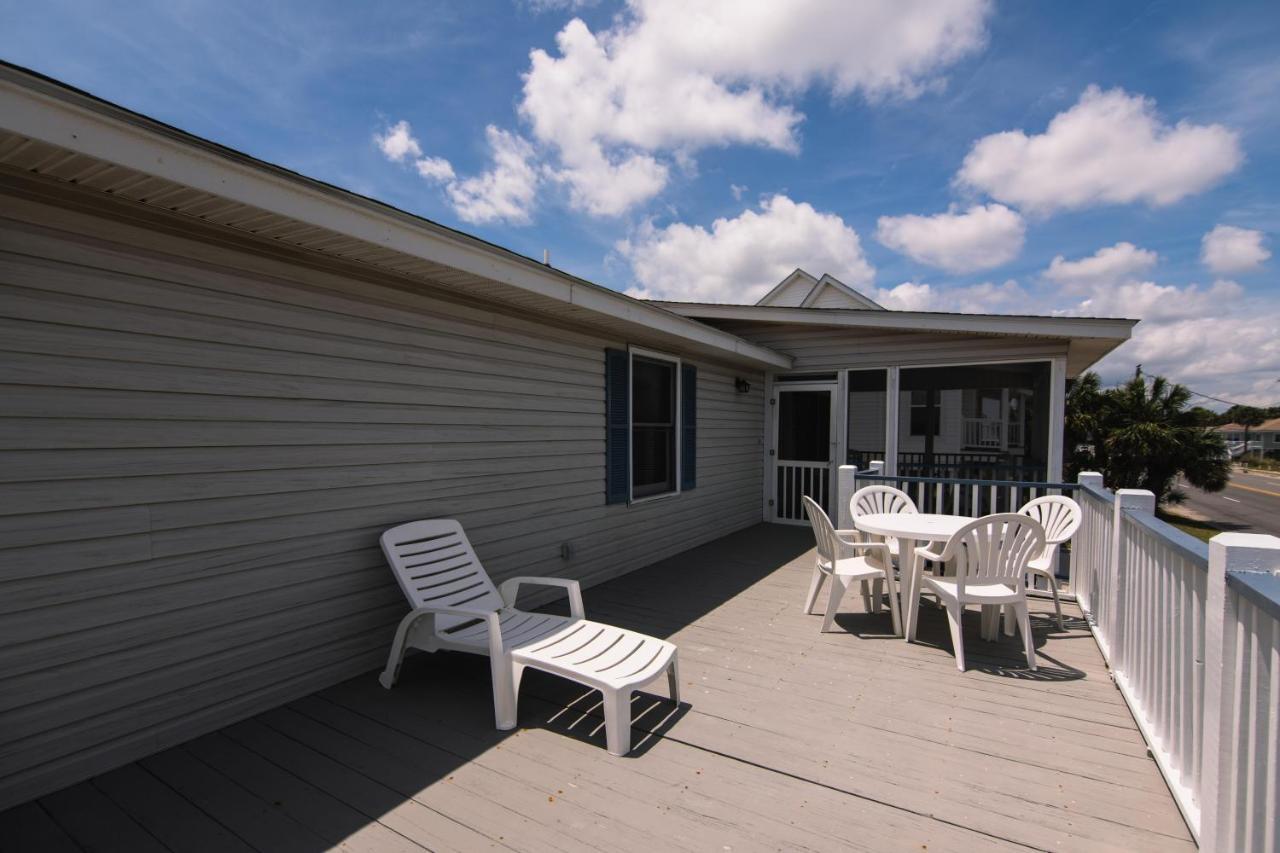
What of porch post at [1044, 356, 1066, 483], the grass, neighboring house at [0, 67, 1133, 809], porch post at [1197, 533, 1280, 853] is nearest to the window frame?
neighboring house at [0, 67, 1133, 809]

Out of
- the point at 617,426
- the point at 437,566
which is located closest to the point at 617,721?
the point at 437,566

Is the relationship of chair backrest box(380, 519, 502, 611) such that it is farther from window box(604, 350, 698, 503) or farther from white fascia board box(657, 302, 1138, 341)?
white fascia board box(657, 302, 1138, 341)

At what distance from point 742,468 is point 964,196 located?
20.8 feet

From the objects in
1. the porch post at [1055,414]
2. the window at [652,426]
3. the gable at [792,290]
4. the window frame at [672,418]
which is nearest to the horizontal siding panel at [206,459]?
the window frame at [672,418]

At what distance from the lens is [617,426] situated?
5215mm

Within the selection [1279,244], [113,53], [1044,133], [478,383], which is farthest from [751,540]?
[1279,244]

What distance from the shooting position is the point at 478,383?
3.88 meters

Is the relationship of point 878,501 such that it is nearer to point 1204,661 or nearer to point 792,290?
point 1204,661

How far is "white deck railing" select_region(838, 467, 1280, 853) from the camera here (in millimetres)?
1331

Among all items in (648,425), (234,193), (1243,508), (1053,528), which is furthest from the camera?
(1243,508)

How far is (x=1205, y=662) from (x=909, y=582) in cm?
214

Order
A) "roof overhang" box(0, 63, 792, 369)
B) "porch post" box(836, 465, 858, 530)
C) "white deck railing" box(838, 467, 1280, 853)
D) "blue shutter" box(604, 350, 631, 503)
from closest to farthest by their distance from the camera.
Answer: "white deck railing" box(838, 467, 1280, 853) < "roof overhang" box(0, 63, 792, 369) < "porch post" box(836, 465, 858, 530) < "blue shutter" box(604, 350, 631, 503)

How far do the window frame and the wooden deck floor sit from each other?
225 centimetres

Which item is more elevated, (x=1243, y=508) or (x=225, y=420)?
(x=225, y=420)
